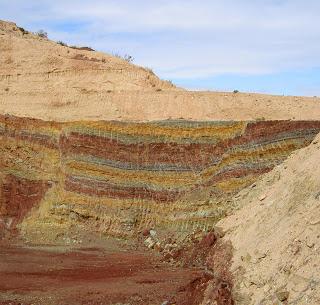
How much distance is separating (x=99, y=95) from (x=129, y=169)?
596 cm

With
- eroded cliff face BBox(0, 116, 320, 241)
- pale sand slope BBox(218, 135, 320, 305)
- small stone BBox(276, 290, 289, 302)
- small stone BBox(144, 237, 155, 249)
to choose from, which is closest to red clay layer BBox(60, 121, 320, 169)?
eroded cliff face BBox(0, 116, 320, 241)

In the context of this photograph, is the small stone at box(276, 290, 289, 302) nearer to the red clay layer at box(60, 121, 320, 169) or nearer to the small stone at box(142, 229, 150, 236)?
the red clay layer at box(60, 121, 320, 169)

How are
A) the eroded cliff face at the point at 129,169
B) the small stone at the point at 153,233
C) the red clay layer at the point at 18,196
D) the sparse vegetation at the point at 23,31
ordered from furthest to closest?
1. the sparse vegetation at the point at 23,31
2. the red clay layer at the point at 18,196
3. the small stone at the point at 153,233
4. the eroded cliff face at the point at 129,169

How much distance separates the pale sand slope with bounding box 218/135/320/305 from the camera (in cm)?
943

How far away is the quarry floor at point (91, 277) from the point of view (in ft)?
43.2

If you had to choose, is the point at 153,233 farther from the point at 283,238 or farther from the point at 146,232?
the point at 283,238

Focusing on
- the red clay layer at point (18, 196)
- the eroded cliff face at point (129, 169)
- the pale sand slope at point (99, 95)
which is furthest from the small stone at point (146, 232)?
the pale sand slope at point (99, 95)

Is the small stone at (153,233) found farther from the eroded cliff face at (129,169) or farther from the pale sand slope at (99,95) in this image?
the pale sand slope at (99,95)

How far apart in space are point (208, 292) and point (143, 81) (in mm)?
18589

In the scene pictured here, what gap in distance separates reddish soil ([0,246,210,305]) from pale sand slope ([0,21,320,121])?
733 cm

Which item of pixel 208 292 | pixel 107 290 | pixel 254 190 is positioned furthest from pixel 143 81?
pixel 208 292

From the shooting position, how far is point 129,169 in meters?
22.2

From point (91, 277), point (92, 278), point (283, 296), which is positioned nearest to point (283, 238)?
point (283, 296)

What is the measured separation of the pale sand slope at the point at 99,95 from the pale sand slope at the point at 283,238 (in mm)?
8846
